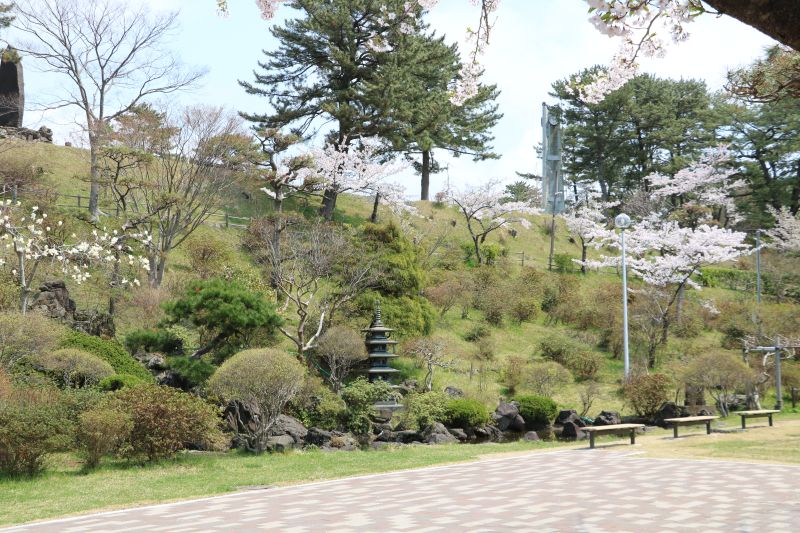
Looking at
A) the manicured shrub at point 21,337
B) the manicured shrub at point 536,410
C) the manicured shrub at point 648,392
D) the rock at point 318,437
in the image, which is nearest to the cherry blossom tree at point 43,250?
the manicured shrub at point 21,337

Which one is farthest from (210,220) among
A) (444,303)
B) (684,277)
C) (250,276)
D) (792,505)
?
(792,505)

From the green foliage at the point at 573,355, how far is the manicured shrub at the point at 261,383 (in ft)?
46.0

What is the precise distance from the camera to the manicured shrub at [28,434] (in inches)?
420

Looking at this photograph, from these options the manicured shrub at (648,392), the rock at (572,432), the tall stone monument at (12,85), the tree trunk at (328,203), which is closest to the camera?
the rock at (572,432)

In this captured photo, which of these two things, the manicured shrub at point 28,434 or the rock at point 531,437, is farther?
the rock at point 531,437

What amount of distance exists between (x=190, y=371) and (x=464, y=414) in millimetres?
7434

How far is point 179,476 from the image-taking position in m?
11.6

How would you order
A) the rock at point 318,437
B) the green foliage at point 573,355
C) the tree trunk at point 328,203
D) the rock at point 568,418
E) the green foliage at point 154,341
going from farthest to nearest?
the tree trunk at point 328,203, the green foliage at point 573,355, the rock at point 568,418, the green foliage at point 154,341, the rock at point 318,437

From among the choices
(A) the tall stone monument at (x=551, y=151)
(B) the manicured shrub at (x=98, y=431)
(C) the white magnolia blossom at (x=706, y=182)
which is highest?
(A) the tall stone monument at (x=551, y=151)

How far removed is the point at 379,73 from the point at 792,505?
28.3 meters

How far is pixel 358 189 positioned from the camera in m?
36.5

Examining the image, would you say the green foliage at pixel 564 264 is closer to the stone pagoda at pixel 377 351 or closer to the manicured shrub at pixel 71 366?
the stone pagoda at pixel 377 351

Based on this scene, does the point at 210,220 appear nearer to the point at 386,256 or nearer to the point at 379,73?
the point at 379,73

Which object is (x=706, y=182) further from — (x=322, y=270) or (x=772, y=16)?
(x=772, y=16)
